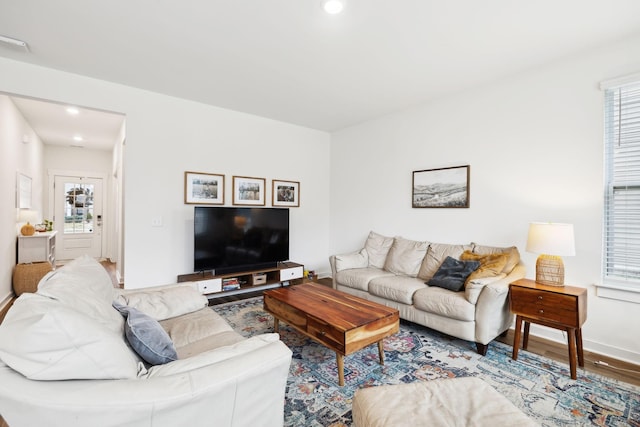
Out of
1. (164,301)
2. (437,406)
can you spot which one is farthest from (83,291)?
(437,406)

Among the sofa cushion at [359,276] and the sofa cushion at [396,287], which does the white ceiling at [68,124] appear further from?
the sofa cushion at [396,287]

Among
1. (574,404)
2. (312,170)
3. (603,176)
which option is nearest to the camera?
(574,404)

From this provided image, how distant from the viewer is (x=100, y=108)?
336cm

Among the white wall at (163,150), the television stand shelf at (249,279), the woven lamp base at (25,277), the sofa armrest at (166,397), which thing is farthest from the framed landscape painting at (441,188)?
the woven lamp base at (25,277)

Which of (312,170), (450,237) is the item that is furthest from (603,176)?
(312,170)

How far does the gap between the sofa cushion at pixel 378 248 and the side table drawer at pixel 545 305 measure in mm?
1789

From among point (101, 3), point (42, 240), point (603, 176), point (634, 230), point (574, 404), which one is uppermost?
point (101, 3)

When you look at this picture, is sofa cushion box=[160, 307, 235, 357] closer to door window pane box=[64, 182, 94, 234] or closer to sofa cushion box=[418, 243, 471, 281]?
sofa cushion box=[418, 243, 471, 281]

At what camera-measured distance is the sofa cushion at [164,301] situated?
2.17 metres

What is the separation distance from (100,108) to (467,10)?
3.80 metres

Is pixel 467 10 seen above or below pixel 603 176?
above

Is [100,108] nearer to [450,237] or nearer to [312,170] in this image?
[312,170]

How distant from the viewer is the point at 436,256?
3.52m

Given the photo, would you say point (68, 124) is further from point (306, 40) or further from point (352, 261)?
point (352, 261)
